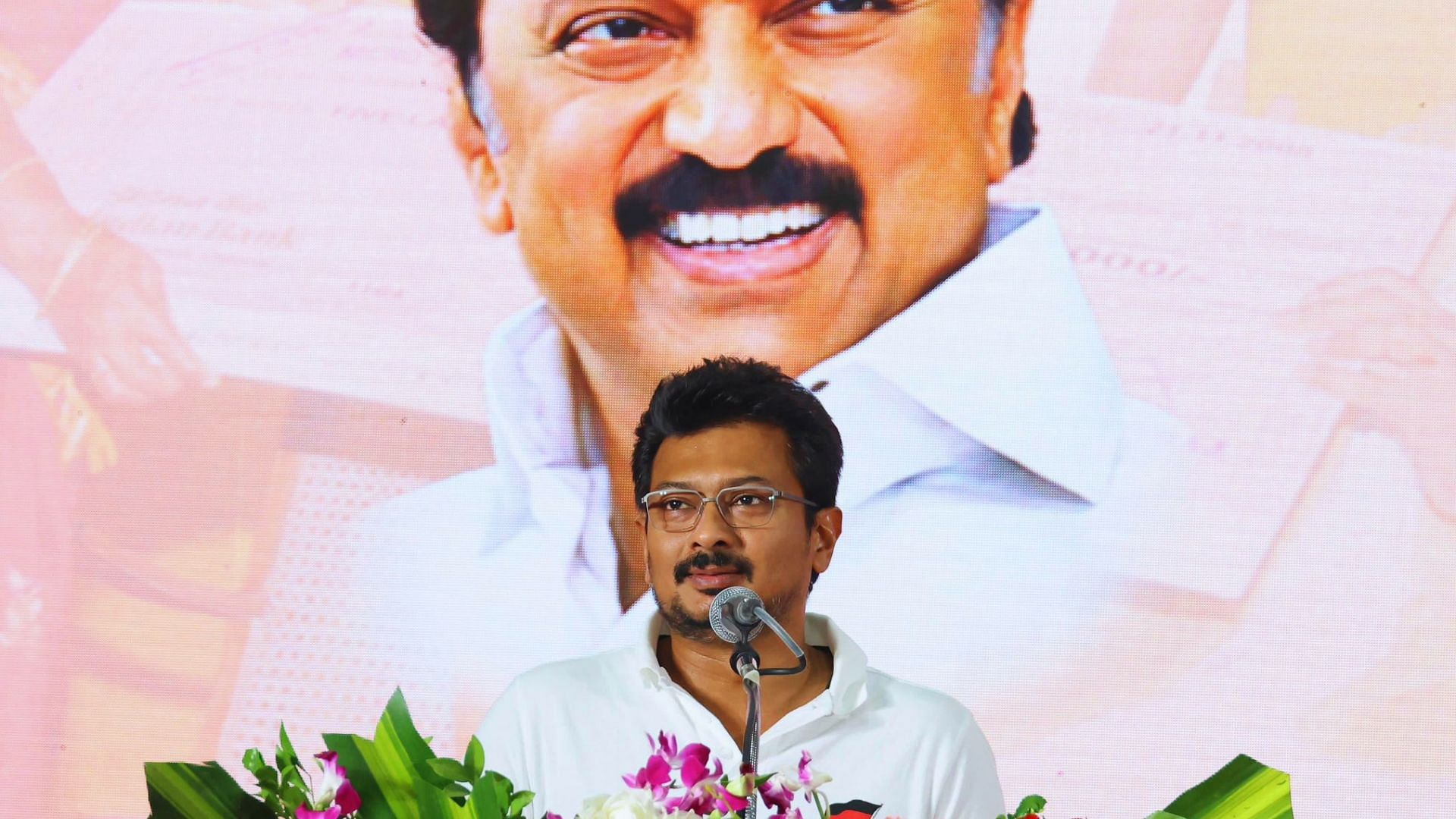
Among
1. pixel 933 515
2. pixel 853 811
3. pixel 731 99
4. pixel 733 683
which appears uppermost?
pixel 853 811

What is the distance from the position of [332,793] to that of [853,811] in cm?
36

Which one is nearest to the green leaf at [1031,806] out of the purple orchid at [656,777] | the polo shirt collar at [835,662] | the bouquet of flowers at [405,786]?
the bouquet of flowers at [405,786]

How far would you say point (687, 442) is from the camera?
1.67m

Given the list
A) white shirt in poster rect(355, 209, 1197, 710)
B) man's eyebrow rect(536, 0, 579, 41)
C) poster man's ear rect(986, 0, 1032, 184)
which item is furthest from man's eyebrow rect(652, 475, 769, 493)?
man's eyebrow rect(536, 0, 579, 41)

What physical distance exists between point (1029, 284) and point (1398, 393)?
63 cm

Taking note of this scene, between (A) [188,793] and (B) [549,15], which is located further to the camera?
(B) [549,15]

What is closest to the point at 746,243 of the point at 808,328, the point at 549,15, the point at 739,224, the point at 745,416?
the point at 739,224

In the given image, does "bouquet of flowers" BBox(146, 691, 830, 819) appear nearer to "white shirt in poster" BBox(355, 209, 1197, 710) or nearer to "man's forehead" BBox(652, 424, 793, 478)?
"man's forehead" BBox(652, 424, 793, 478)

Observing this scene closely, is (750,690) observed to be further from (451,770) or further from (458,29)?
(458,29)

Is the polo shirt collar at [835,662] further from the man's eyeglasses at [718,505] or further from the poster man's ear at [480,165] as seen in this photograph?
the poster man's ear at [480,165]

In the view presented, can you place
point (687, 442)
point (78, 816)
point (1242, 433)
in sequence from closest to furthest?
point (687, 442) < point (1242, 433) < point (78, 816)

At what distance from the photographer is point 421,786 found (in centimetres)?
109

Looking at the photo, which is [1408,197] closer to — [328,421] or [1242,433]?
[1242,433]

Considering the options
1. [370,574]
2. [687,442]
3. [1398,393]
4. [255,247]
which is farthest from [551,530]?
[1398,393]
